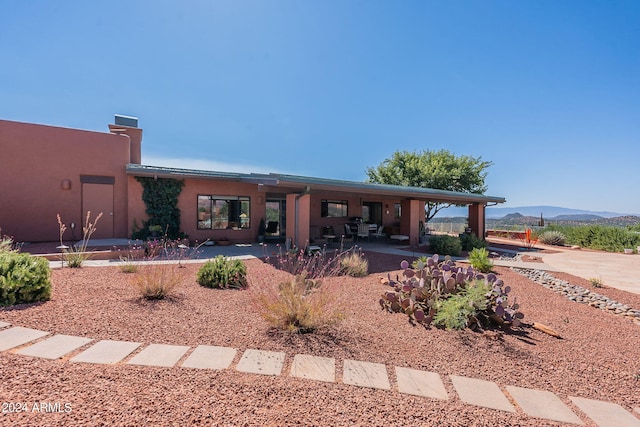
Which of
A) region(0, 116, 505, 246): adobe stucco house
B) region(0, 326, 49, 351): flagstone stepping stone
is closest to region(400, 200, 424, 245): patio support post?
region(0, 116, 505, 246): adobe stucco house

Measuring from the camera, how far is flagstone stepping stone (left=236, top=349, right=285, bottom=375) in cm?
251

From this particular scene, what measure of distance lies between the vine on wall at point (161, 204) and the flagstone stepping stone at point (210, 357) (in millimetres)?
9761

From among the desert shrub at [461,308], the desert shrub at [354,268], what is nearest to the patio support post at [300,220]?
the desert shrub at [354,268]

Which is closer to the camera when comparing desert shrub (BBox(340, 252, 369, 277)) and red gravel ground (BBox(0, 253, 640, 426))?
red gravel ground (BBox(0, 253, 640, 426))

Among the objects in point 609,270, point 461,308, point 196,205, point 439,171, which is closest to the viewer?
point 461,308

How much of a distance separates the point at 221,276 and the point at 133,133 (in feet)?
37.9

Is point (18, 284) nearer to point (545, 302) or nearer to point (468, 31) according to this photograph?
point (545, 302)

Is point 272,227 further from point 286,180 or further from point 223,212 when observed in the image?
point 286,180

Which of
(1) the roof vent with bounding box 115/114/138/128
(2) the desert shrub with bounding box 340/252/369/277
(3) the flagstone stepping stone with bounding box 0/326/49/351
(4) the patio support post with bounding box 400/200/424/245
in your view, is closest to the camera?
(3) the flagstone stepping stone with bounding box 0/326/49/351

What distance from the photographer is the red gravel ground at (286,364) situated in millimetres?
1970

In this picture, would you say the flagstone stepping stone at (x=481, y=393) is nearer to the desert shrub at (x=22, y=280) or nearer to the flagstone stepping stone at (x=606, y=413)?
the flagstone stepping stone at (x=606, y=413)

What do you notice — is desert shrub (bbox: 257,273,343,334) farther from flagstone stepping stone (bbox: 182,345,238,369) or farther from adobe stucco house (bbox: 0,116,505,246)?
adobe stucco house (bbox: 0,116,505,246)

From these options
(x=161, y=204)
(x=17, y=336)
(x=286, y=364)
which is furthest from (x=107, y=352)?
(x=161, y=204)

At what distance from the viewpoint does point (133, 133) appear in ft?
43.4
